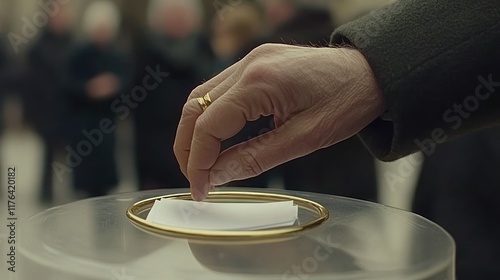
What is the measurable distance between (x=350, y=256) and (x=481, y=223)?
17.5 inches

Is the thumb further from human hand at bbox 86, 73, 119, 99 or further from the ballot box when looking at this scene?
human hand at bbox 86, 73, 119, 99

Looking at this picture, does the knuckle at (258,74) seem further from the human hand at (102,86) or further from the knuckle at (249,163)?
the human hand at (102,86)

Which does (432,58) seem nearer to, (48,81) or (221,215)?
(221,215)

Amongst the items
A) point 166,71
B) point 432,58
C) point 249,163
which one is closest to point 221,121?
point 249,163

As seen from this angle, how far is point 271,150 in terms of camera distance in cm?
46

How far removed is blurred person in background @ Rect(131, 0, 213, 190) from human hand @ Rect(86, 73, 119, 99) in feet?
0.10

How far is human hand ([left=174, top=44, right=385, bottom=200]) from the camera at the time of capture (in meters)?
0.44

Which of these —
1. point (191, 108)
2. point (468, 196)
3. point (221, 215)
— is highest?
point (191, 108)

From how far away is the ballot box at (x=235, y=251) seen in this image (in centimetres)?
39

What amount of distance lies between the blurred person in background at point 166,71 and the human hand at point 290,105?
335mm

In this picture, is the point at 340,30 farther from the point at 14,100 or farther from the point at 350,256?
the point at 14,100

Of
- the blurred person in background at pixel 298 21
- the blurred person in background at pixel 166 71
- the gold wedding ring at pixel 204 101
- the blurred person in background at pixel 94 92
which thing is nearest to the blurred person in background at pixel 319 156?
the blurred person in background at pixel 298 21

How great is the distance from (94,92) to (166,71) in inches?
4.1

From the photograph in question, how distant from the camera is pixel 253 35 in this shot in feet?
2.65
